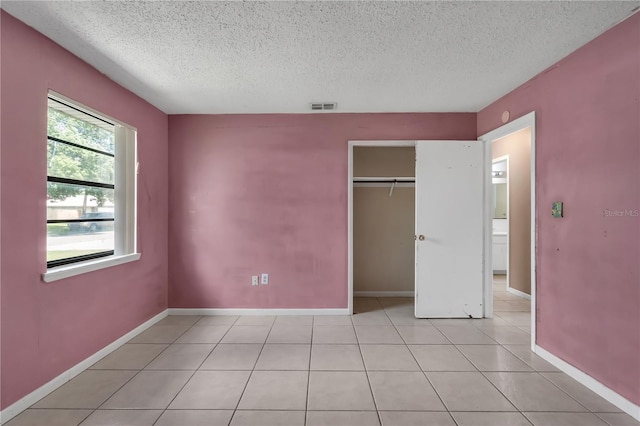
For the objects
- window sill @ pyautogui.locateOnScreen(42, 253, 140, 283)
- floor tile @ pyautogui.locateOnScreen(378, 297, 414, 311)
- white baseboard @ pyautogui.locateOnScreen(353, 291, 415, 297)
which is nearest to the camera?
window sill @ pyautogui.locateOnScreen(42, 253, 140, 283)

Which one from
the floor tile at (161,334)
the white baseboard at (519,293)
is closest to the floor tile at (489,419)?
the floor tile at (161,334)

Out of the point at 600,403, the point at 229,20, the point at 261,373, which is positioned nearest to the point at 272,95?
the point at 229,20

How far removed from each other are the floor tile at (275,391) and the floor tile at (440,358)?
98cm

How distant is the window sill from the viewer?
6.78 feet

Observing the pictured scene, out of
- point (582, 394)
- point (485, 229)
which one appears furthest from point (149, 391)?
point (485, 229)

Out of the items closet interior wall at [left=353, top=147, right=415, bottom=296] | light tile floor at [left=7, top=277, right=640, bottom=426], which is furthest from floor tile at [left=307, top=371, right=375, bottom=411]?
closet interior wall at [left=353, top=147, right=415, bottom=296]

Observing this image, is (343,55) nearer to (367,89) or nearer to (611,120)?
(367,89)

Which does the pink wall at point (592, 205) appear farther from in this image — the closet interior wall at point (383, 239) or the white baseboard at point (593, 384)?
the closet interior wall at point (383, 239)

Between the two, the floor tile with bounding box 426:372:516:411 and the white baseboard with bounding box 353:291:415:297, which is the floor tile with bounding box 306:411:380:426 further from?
the white baseboard with bounding box 353:291:415:297

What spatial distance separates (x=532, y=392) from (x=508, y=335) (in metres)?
1.07

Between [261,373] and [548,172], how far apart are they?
2.78 metres

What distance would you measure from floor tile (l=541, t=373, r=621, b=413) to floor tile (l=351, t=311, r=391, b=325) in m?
1.51

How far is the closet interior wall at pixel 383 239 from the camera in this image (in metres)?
4.51

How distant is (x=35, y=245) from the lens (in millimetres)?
1967
